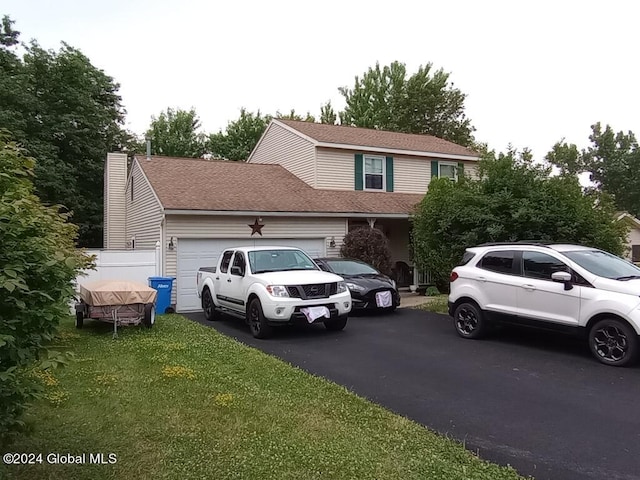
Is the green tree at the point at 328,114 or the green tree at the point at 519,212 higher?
the green tree at the point at 328,114

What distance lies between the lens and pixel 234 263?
11.3 m

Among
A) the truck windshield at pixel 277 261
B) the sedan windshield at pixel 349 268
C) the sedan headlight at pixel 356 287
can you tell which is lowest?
the sedan headlight at pixel 356 287

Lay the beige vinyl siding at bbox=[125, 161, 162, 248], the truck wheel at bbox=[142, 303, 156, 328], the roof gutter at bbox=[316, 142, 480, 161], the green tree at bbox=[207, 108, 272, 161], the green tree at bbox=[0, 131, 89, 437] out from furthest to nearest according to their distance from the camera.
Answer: the green tree at bbox=[207, 108, 272, 161], the roof gutter at bbox=[316, 142, 480, 161], the beige vinyl siding at bbox=[125, 161, 162, 248], the truck wheel at bbox=[142, 303, 156, 328], the green tree at bbox=[0, 131, 89, 437]

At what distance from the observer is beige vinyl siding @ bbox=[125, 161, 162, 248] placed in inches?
609

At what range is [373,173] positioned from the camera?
20.1 m

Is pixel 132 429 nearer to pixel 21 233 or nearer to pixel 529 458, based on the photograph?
pixel 21 233

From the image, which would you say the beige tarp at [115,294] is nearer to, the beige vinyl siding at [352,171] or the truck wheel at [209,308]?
the truck wheel at [209,308]

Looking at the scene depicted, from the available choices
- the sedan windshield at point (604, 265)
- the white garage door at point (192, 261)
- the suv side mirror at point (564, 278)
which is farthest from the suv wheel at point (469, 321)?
the white garage door at point (192, 261)

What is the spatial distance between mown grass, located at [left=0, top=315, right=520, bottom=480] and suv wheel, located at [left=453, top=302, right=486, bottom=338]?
3.93 metres

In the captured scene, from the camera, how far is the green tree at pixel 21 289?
321 cm

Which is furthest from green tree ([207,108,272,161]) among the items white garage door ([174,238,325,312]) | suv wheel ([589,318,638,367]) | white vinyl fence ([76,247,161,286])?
suv wheel ([589,318,638,367])

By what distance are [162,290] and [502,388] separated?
377 inches

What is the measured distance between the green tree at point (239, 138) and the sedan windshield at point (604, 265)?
101 feet

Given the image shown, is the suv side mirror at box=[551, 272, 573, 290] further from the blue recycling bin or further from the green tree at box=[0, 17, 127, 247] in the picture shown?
the green tree at box=[0, 17, 127, 247]
